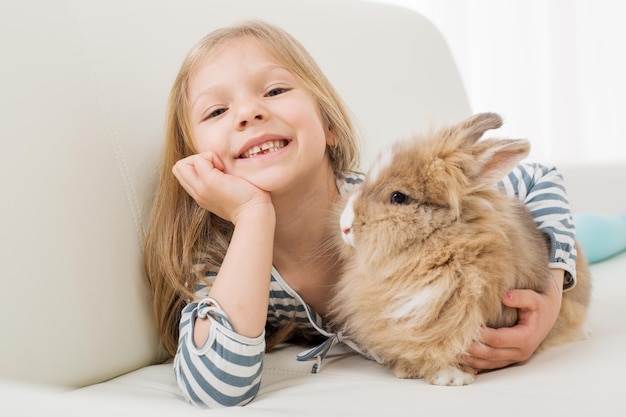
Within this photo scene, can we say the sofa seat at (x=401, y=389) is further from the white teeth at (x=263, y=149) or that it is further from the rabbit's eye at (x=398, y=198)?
the white teeth at (x=263, y=149)

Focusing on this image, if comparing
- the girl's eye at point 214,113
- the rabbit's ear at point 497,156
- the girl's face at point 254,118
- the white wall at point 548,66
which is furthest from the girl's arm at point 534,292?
the white wall at point 548,66

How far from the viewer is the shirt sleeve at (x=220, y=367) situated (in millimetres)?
1145

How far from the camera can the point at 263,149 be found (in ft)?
4.48

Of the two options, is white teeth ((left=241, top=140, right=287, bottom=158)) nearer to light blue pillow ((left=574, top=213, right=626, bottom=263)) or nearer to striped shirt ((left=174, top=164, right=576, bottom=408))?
striped shirt ((left=174, top=164, right=576, bottom=408))

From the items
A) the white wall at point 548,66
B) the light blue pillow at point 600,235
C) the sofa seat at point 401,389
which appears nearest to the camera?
the sofa seat at point 401,389

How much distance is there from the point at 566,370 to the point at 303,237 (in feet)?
2.06

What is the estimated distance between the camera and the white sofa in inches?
42.6

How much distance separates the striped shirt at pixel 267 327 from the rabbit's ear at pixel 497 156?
33cm

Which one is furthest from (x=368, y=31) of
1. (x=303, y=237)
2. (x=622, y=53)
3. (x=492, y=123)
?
(x=622, y=53)

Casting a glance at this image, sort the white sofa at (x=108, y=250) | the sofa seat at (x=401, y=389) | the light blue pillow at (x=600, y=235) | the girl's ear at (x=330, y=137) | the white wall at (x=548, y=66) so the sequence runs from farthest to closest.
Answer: the white wall at (x=548, y=66) → the light blue pillow at (x=600, y=235) → the girl's ear at (x=330, y=137) → the white sofa at (x=108, y=250) → the sofa seat at (x=401, y=389)

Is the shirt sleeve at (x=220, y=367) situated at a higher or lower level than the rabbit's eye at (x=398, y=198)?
lower

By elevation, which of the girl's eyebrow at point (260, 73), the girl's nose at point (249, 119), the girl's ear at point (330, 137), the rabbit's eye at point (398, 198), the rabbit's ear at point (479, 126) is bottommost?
the rabbit's eye at point (398, 198)

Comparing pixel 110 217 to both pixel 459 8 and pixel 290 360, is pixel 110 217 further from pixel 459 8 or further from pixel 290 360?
pixel 459 8

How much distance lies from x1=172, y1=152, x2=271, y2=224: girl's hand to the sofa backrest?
0.13 meters
